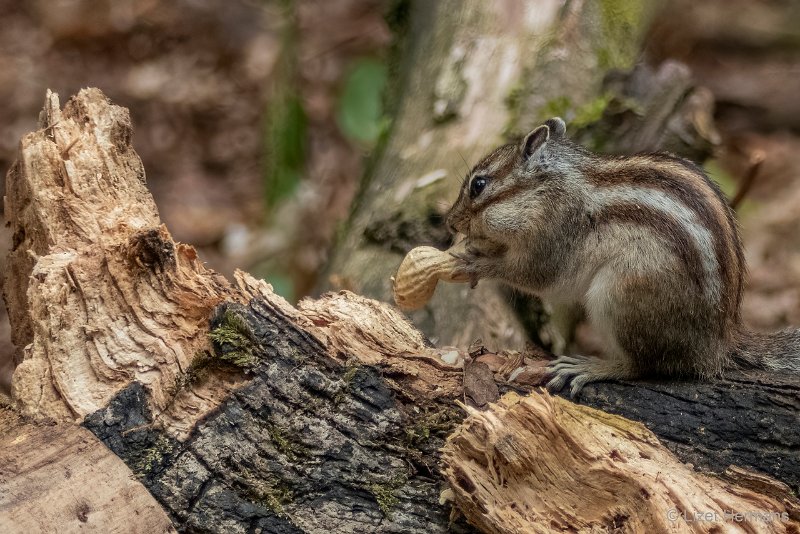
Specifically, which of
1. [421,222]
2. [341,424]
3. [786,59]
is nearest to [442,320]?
[421,222]

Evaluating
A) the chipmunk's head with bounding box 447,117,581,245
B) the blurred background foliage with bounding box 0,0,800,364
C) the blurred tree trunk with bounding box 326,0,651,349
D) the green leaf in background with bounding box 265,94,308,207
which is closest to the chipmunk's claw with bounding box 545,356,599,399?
the chipmunk's head with bounding box 447,117,581,245

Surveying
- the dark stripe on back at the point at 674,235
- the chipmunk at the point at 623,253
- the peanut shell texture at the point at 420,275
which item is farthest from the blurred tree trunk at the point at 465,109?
the dark stripe on back at the point at 674,235

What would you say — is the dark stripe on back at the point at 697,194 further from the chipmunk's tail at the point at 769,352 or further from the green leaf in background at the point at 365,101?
the green leaf in background at the point at 365,101

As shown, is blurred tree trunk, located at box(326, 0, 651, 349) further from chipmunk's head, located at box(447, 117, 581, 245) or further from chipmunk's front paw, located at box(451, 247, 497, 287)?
chipmunk's head, located at box(447, 117, 581, 245)

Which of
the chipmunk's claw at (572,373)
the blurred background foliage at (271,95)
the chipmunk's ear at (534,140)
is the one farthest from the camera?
the blurred background foliage at (271,95)

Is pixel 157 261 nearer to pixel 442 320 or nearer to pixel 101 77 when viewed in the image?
pixel 442 320

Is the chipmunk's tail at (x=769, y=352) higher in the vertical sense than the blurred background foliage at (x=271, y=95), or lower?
lower
